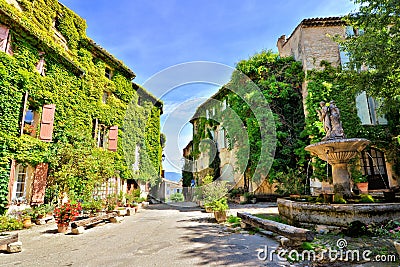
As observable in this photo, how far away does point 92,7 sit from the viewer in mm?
8672

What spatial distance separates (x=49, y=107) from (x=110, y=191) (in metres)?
6.37

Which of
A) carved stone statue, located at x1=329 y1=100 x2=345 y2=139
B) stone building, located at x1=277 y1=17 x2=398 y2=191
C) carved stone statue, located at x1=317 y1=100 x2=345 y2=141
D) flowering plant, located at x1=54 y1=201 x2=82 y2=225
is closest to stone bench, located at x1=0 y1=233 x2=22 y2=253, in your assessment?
flowering plant, located at x1=54 y1=201 x2=82 y2=225

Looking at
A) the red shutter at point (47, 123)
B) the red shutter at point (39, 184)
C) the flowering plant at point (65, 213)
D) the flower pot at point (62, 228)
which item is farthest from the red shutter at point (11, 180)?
the flower pot at point (62, 228)

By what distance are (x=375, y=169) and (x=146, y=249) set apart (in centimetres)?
1419

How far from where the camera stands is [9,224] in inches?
313

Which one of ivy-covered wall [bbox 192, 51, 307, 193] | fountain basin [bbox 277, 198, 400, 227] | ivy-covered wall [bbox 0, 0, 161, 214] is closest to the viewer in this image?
fountain basin [bbox 277, 198, 400, 227]

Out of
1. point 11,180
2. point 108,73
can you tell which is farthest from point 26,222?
point 108,73

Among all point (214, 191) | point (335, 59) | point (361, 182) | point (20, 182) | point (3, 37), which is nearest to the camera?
point (214, 191)

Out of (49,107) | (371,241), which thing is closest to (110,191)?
(49,107)

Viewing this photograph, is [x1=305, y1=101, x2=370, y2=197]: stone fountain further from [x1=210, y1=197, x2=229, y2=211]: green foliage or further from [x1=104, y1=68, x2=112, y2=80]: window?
[x1=104, y1=68, x2=112, y2=80]: window

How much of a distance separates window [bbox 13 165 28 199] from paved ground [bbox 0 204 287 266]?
3734 millimetres

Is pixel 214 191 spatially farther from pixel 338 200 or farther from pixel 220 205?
pixel 338 200
